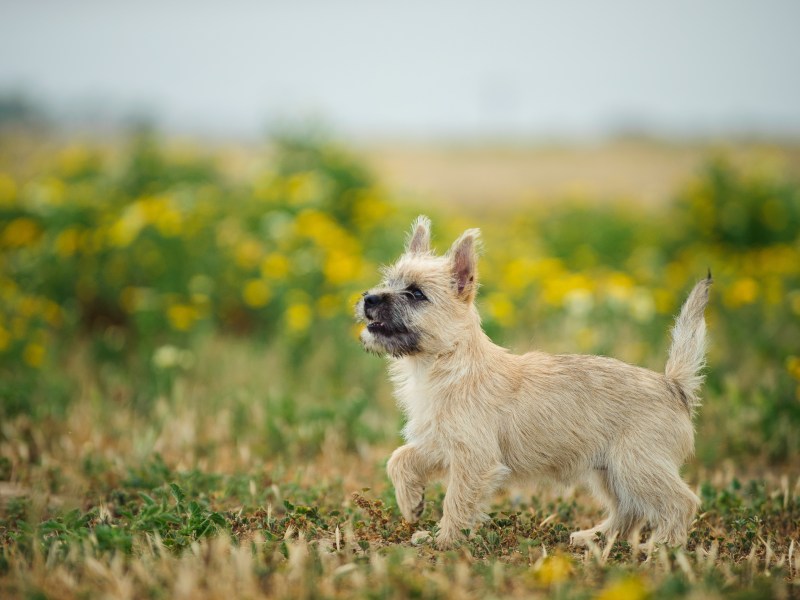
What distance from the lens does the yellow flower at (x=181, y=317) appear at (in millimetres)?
7682

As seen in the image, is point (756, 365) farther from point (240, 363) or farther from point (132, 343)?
point (132, 343)

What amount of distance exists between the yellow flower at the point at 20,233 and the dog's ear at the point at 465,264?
25.7 feet

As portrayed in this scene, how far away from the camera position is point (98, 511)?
4.46m

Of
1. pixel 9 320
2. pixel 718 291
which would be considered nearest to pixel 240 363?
pixel 9 320

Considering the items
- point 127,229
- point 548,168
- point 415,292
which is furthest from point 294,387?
point 548,168

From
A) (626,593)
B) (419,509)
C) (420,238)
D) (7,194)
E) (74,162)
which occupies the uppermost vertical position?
(74,162)

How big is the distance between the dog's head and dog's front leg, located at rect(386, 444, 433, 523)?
0.61 meters

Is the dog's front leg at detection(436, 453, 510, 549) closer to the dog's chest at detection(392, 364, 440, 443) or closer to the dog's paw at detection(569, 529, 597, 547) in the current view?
the dog's chest at detection(392, 364, 440, 443)

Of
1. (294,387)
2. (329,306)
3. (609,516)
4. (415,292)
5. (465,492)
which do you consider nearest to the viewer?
(465,492)

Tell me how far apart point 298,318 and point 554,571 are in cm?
482

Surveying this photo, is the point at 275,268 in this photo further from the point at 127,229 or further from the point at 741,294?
the point at 741,294

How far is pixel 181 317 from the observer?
25.3 ft

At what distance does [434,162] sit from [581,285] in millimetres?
34507

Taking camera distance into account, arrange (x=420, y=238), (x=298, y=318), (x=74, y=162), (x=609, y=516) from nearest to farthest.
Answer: (x=609, y=516) → (x=420, y=238) → (x=298, y=318) → (x=74, y=162)
